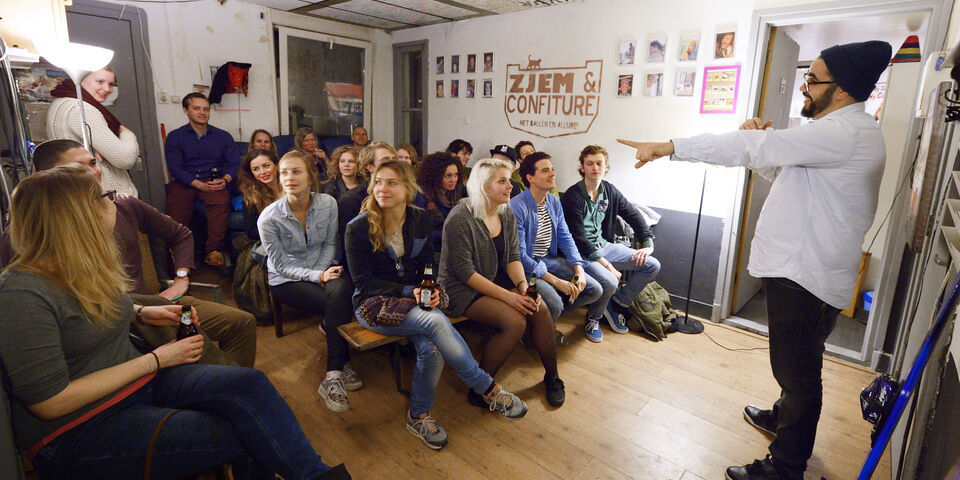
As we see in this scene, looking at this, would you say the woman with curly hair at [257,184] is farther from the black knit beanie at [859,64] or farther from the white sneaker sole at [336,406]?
the black knit beanie at [859,64]

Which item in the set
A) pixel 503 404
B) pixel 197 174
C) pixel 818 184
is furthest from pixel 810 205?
pixel 197 174

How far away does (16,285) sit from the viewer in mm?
1203

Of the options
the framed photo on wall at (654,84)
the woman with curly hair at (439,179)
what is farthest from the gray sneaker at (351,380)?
the framed photo on wall at (654,84)

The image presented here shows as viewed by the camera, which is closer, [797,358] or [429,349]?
[797,358]

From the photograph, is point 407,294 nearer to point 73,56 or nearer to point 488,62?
point 73,56

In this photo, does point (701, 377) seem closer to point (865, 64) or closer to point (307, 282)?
point (865, 64)

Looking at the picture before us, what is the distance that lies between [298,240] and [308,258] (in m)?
0.13

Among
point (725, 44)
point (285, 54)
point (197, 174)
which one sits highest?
point (285, 54)

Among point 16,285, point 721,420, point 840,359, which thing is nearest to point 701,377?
point 721,420

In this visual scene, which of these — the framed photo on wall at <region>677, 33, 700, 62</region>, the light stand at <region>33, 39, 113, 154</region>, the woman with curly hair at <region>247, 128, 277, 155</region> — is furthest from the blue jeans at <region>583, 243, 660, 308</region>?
the woman with curly hair at <region>247, 128, 277, 155</region>

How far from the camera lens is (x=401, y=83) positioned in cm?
608

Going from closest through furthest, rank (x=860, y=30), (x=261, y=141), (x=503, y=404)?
1. (x=503, y=404)
2. (x=860, y=30)
3. (x=261, y=141)

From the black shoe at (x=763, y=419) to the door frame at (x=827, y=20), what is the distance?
1169 mm

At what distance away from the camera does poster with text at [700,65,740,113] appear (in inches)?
132
